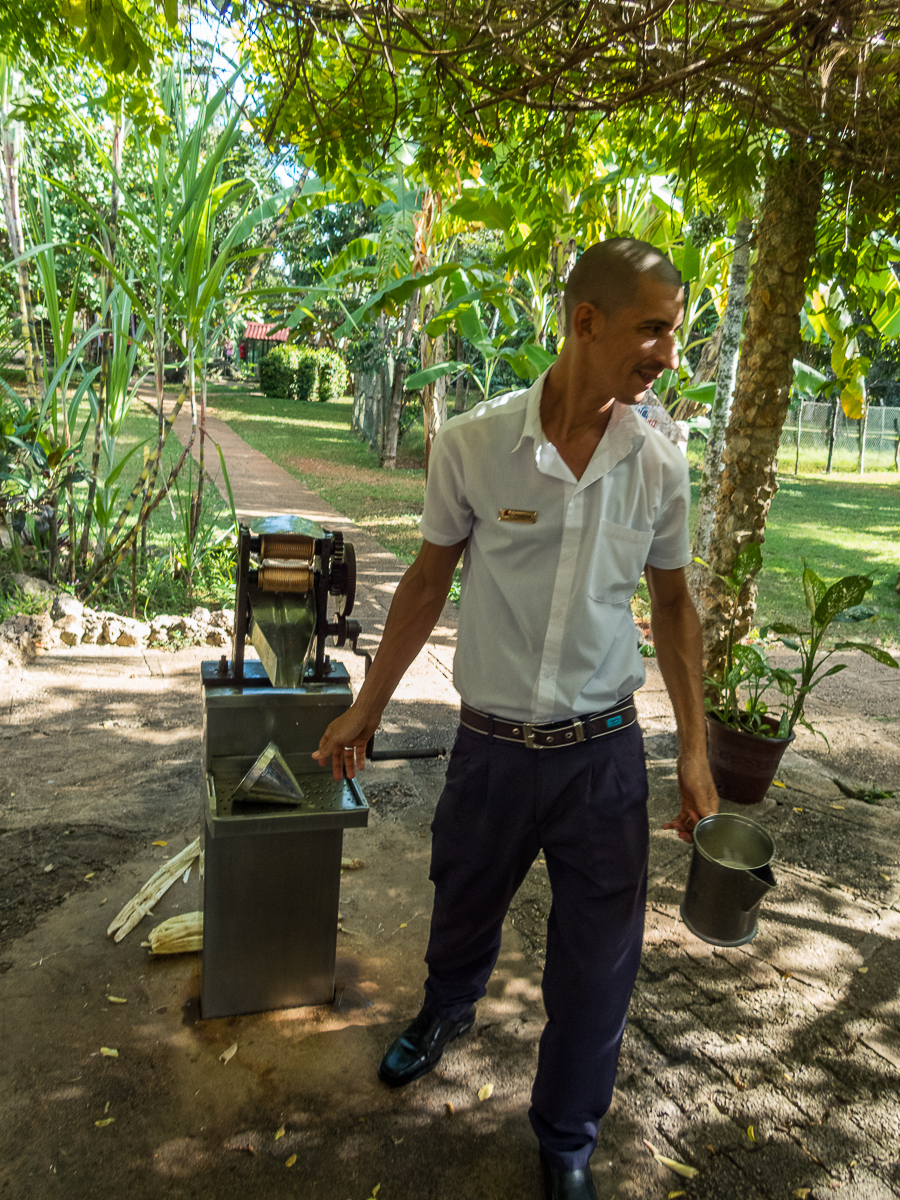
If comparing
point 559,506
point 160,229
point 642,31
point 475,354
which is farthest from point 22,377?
point 475,354

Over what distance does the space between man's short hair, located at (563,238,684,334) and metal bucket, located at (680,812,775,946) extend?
1250 millimetres

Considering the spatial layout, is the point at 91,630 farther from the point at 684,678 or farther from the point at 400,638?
the point at 684,678

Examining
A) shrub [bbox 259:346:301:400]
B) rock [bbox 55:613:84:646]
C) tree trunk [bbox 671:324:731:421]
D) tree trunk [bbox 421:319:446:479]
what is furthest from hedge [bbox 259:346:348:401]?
rock [bbox 55:613:84:646]

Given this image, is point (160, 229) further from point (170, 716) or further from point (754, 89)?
point (754, 89)

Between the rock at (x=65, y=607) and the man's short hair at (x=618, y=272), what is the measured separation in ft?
15.7

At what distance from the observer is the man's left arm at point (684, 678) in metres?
2.14

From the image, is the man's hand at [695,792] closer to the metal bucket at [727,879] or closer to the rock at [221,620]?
the metal bucket at [727,879]

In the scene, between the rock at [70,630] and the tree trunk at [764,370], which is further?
the rock at [70,630]

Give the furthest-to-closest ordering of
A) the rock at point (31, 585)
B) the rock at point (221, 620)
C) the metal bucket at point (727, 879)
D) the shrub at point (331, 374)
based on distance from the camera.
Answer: the shrub at point (331, 374), the rock at point (221, 620), the rock at point (31, 585), the metal bucket at point (727, 879)

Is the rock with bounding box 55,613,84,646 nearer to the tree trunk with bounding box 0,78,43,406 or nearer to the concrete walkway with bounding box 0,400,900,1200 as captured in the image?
the tree trunk with bounding box 0,78,43,406

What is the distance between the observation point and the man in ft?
6.53

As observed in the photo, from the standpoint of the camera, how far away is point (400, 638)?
216 cm

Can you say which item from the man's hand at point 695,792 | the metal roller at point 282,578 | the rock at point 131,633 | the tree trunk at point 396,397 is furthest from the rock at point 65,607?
the tree trunk at point 396,397

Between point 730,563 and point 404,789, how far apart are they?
206 centimetres
